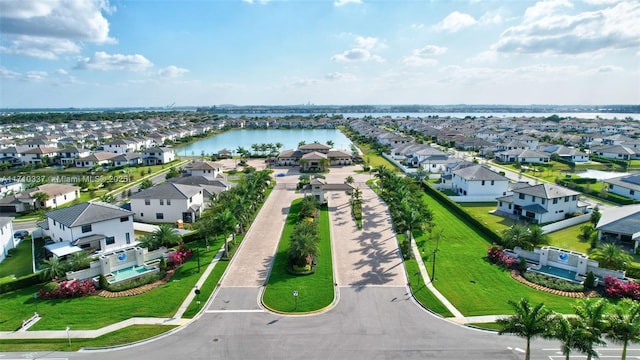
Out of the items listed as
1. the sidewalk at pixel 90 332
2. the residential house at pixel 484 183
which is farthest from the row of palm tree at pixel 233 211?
the residential house at pixel 484 183

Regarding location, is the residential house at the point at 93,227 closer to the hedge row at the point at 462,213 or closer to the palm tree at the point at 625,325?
the hedge row at the point at 462,213

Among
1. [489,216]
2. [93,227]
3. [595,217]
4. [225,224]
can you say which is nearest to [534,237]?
[595,217]

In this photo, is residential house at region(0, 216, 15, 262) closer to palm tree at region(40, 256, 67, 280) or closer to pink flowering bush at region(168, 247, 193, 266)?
palm tree at region(40, 256, 67, 280)

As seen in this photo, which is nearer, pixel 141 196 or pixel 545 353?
pixel 545 353

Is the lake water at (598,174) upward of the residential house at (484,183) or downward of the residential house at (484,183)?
downward

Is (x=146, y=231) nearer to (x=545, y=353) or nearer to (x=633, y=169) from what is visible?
(x=545, y=353)

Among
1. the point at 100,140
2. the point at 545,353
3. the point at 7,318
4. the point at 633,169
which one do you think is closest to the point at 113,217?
the point at 7,318
